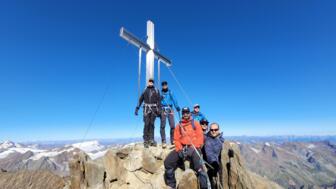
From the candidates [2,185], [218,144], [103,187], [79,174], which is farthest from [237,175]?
[2,185]

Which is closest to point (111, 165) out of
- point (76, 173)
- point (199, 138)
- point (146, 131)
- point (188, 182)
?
point (76, 173)

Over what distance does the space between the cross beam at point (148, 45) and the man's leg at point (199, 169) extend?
9.83 m

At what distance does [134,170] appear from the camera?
67.9 feet

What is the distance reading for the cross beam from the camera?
21859 millimetres

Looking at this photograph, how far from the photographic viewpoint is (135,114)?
20984mm

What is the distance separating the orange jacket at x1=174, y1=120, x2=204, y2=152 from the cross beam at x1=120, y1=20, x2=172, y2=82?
863 centimetres

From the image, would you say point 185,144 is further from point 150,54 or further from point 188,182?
point 150,54

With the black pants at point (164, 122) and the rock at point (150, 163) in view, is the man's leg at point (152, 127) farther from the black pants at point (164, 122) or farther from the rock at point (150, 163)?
the rock at point (150, 163)

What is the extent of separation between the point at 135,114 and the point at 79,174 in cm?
662

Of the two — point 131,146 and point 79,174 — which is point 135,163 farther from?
point 79,174

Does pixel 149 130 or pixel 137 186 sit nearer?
pixel 137 186

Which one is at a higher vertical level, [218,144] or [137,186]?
[218,144]

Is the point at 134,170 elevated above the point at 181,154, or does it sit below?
below

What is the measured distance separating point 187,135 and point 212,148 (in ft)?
6.32
